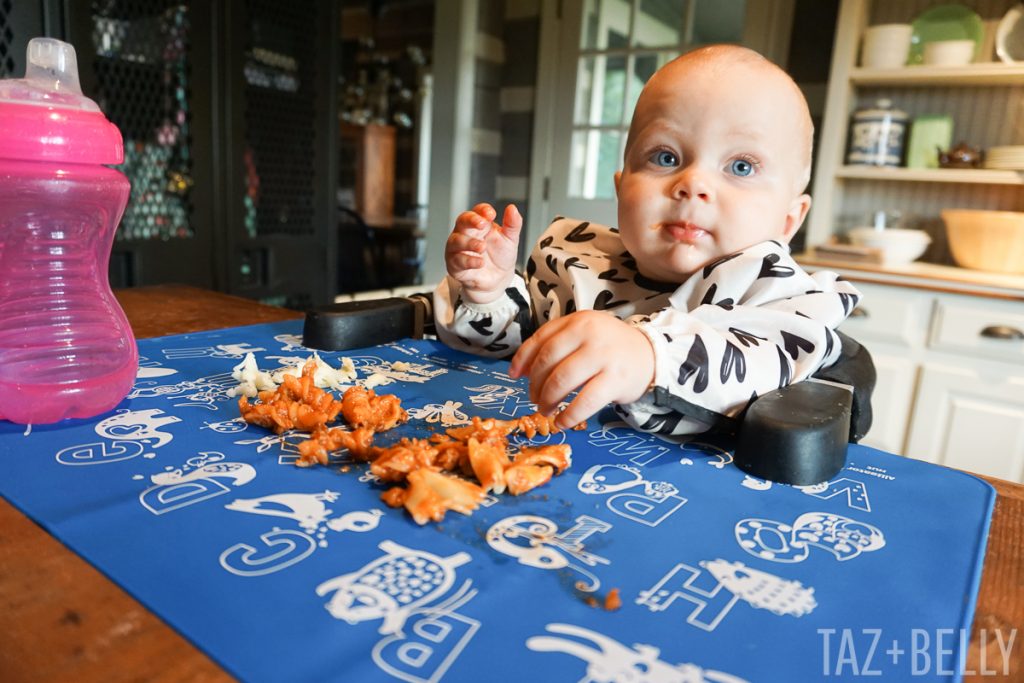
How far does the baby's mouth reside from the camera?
2.39 feet

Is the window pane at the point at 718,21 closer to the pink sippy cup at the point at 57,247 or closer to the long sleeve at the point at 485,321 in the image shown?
the long sleeve at the point at 485,321

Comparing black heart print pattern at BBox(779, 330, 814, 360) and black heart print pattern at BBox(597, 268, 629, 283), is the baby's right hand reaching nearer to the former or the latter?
black heart print pattern at BBox(597, 268, 629, 283)

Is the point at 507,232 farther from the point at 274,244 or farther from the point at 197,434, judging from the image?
the point at 274,244

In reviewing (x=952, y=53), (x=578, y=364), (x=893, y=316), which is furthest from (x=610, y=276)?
(x=952, y=53)

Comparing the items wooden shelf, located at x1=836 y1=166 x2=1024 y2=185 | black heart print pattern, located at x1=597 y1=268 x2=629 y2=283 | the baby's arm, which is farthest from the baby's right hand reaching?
wooden shelf, located at x1=836 y1=166 x2=1024 y2=185

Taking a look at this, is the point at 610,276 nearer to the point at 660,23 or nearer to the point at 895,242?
the point at 895,242

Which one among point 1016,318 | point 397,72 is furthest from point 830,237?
point 397,72

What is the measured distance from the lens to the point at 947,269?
2002 mm

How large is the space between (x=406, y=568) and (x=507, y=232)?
0.52 m

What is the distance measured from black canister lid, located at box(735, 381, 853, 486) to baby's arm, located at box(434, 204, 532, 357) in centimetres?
37

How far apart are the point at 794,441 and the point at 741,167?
32 cm

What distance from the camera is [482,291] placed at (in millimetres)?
890

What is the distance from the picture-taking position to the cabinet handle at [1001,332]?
169 cm

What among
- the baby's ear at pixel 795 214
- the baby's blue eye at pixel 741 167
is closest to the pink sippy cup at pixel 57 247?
the baby's blue eye at pixel 741 167
